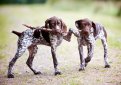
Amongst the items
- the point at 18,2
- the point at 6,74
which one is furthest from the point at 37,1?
the point at 6,74

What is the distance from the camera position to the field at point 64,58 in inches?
150

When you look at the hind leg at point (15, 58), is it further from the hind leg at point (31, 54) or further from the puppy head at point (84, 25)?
the puppy head at point (84, 25)

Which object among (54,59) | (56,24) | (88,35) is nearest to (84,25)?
(88,35)

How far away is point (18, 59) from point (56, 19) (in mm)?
594

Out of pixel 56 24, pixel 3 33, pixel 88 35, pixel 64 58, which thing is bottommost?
pixel 64 58

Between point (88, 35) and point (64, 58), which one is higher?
point (88, 35)

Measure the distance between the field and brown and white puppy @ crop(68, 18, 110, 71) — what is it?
0.06 m

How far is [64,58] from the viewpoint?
412cm

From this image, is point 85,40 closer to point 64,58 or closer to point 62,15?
point 64,58

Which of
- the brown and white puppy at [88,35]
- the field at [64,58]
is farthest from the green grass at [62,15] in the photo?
the brown and white puppy at [88,35]

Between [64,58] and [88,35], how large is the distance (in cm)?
32

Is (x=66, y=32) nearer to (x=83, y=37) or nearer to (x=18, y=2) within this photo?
(x=83, y=37)

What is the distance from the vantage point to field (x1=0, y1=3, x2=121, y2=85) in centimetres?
380

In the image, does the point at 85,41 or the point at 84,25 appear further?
the point at 85,41
